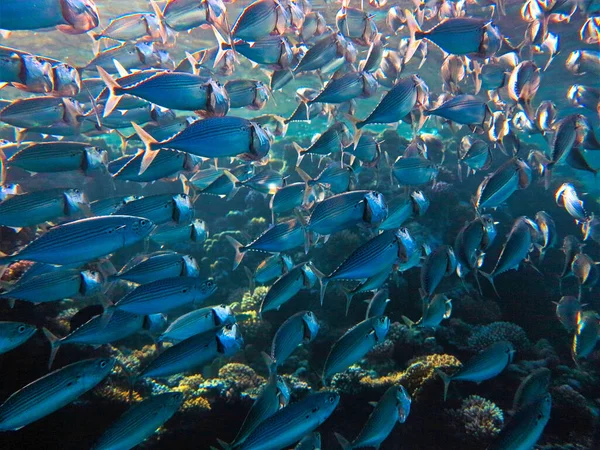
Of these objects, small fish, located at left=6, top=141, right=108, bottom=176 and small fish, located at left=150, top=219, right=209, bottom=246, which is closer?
small fish, located at left=6, top=141, right=108, bottom=176

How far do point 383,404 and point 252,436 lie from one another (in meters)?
1.36

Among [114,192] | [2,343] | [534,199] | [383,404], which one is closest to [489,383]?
[383,404]

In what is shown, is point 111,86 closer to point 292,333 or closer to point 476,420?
point 292,333

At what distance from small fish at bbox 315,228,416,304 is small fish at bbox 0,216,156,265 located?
198 centimetres

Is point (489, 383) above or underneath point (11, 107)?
underneath

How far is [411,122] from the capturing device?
5461mm

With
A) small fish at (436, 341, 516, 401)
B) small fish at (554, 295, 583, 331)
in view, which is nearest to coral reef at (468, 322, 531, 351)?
small fish at (554, 295, 583, 331)

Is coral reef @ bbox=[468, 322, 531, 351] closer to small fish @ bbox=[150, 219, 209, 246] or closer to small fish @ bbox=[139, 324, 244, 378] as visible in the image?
small fish @ bbox=[139, 324, 244, 378]

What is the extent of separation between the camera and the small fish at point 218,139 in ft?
9.83

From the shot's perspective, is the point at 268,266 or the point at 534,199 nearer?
the point at 268,266

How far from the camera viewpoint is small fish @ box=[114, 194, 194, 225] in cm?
386

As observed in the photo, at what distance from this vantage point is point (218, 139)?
3045mm

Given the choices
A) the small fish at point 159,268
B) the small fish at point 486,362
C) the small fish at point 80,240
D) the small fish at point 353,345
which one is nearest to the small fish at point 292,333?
the small fish at point 353,345

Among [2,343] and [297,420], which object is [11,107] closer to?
[2,343]
